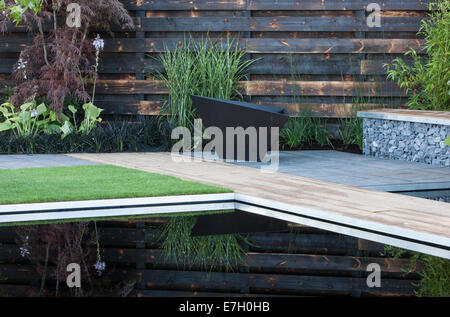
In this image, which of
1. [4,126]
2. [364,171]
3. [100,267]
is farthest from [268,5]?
[100,267]

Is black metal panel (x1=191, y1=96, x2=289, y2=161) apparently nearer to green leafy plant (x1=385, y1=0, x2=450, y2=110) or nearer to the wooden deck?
the wooden deck

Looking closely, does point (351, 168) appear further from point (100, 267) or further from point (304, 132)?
point (100, 267)

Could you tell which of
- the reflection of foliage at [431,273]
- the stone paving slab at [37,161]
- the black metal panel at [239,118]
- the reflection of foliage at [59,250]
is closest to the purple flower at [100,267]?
the reflection of foliage at [59,250]

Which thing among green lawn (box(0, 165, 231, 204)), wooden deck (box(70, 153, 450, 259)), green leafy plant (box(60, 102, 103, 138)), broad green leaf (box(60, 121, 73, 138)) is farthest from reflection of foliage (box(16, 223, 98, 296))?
green leafy plant (box(60, 102, 103, 138))

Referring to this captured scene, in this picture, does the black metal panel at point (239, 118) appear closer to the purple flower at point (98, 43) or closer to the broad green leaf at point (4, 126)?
the purple flower at point (98, 43)

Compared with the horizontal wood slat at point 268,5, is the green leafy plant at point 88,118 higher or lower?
lower

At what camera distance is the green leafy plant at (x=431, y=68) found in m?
8.07

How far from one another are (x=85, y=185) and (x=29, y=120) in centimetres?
294

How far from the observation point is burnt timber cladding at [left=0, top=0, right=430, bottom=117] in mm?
8734

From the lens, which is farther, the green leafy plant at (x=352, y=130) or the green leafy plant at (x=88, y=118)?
the green leafy plant at (x=352, y=130)

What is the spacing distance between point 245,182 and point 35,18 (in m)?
3.56

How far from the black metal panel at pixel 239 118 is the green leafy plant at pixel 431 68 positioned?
181 cm

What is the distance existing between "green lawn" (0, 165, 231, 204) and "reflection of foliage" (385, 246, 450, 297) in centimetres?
186

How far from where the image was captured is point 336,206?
491cm
